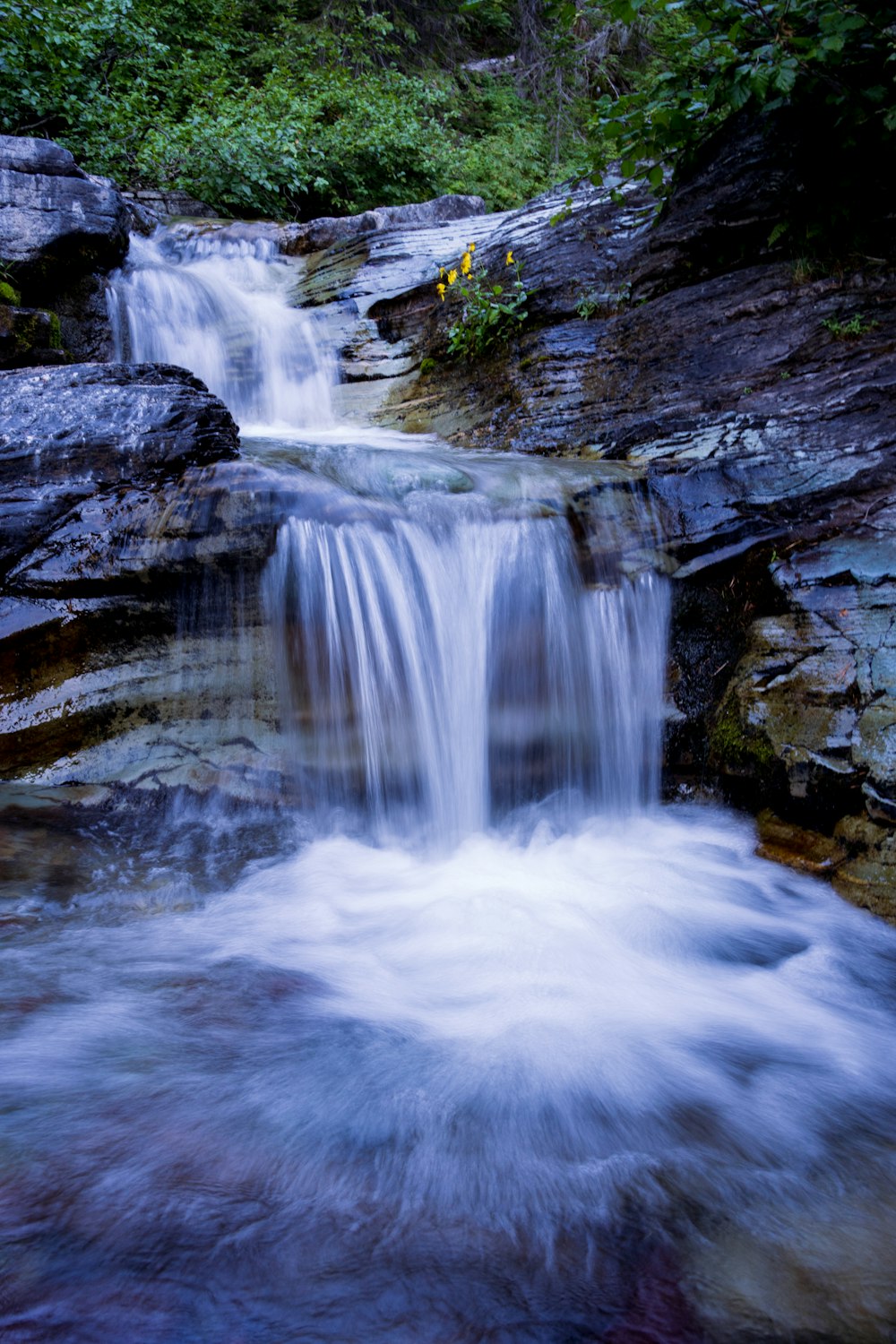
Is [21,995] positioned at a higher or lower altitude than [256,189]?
lower

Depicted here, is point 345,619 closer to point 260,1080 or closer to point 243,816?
point 243,816

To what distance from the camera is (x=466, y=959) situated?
308 cm

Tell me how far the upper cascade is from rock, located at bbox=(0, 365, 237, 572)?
268cm

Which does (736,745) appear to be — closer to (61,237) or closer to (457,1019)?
(457,1019)

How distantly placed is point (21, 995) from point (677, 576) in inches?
147

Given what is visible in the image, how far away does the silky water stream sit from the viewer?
1.49 metres

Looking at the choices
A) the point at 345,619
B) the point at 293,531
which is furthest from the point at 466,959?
the point at 293,531

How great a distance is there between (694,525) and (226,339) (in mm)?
5382

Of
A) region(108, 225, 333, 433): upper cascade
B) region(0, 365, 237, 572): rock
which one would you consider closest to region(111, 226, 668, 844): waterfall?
region(0, 365, 237, 572): rock

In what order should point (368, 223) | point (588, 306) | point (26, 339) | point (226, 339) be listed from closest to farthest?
point (26, 339)
point (588, 306)
point (226, 339)
point (368, 223)

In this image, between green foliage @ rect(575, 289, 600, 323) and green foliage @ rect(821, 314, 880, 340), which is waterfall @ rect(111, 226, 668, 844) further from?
green foliage @ rect(575, 289, 600, 323)

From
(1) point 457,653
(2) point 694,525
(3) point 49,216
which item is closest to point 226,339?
(3) point 49,216

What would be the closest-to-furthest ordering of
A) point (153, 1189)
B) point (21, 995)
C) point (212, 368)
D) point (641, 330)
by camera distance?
point (153, 1189)
point (21, 995)
point (641, 330)
point (212, 368)

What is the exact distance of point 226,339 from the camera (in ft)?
25.5
